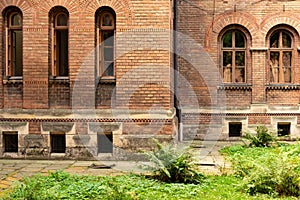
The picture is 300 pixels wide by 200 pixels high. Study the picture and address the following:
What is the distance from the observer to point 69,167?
886 centimetres

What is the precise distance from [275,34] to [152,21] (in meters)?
6.24

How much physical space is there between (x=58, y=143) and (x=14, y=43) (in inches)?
118

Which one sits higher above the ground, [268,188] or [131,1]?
[131,1]

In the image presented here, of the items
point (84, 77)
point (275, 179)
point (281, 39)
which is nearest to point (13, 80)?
point (84, 77)

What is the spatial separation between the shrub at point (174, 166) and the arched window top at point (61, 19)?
15.4ft

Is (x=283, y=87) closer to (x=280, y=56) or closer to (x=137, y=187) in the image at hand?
(x=280, y=56)

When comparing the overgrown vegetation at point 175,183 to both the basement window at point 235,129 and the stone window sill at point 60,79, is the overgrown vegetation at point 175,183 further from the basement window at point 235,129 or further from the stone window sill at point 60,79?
the basement window at point 235,129

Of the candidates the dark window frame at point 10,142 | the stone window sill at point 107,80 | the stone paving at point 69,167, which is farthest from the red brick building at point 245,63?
the dark window frame at point 10,142

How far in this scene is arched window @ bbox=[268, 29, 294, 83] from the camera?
45.1 feet

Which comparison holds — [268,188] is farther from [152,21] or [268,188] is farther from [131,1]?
[131,1]

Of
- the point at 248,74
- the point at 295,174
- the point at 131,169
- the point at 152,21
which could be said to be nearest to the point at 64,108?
the point at 131,169

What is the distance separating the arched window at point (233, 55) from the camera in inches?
543

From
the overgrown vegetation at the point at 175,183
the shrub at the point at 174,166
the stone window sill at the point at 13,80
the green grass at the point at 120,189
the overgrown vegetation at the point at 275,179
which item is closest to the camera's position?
the green grass at the point at 120,189

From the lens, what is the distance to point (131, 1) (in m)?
9.59
